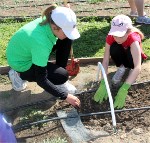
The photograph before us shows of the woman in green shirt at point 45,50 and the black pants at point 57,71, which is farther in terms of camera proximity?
the black pants at point 57,71

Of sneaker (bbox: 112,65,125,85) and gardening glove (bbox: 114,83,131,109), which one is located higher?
gardening glove (bbox: 114,83,131,109)

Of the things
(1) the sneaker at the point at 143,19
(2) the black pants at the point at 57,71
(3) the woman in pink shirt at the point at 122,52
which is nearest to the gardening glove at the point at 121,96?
(3) the woman in pink shirt at the point at 122,52

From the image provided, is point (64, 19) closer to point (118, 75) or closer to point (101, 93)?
point (101, 93)

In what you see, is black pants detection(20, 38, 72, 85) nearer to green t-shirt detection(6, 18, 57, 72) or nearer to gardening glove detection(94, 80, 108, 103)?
green t-shirt detection(6, 18, 57, 72)

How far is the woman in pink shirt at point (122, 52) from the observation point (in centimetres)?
358

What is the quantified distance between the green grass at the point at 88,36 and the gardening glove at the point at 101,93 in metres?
1.11

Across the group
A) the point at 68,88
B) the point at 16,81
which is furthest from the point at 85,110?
the point at 16,81

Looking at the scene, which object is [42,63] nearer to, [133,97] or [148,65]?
[133,97]

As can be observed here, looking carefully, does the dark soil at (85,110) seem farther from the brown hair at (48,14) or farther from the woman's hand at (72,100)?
the brown hair at (48,14)

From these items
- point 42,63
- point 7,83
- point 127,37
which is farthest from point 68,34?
point 7,83

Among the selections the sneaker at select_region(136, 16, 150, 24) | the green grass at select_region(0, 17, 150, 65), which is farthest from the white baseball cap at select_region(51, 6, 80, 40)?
the sneaker at select_region(136, 16, 150, 24)

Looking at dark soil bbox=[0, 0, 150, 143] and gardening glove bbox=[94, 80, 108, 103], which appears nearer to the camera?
dark soil bbox=[0, 0, 150, 143]

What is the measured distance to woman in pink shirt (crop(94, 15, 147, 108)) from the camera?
11.7 feet

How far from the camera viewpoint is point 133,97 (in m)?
3.95
